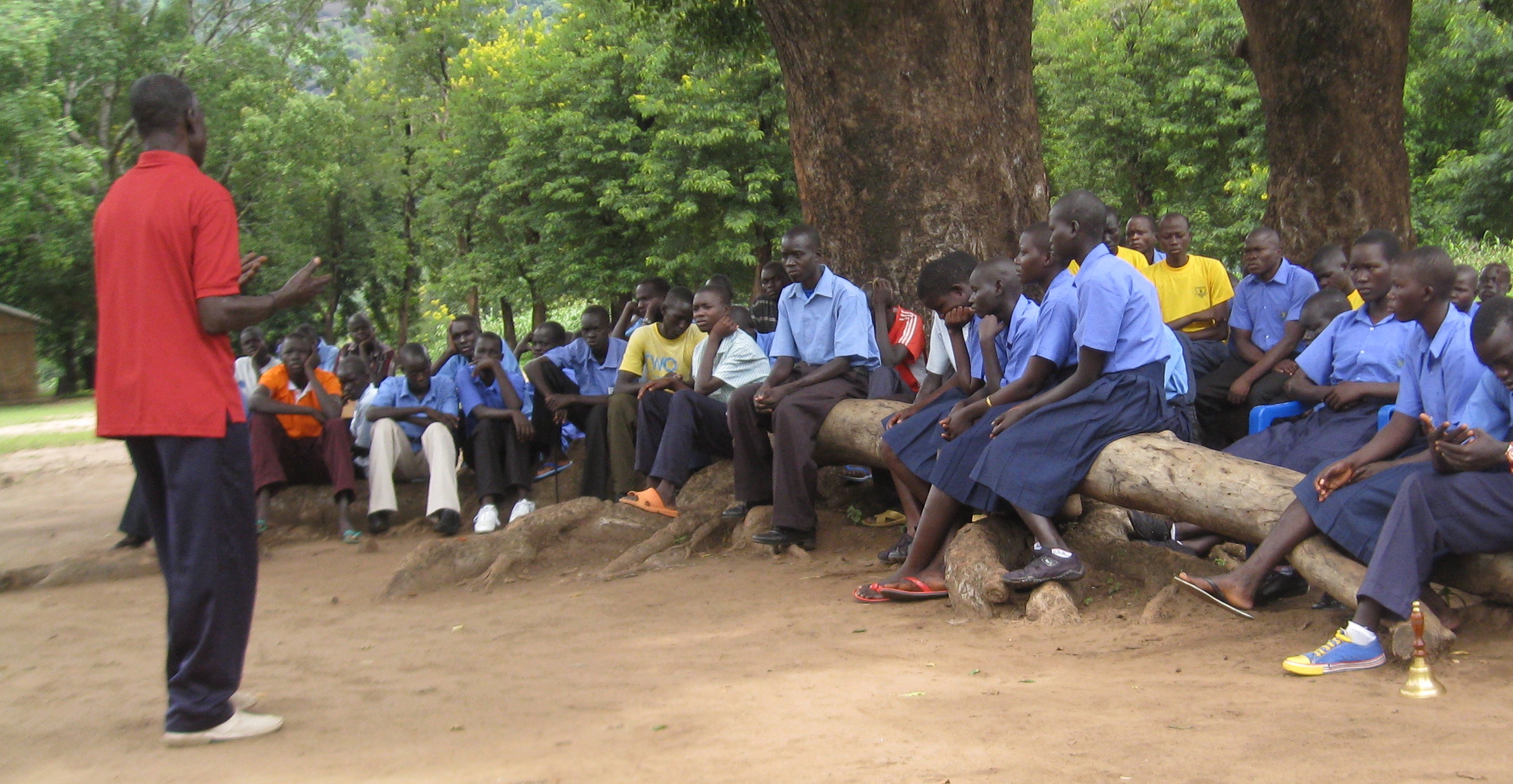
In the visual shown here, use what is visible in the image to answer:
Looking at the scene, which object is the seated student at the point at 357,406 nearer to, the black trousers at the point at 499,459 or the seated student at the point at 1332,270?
the black trousers at the point at 499,459

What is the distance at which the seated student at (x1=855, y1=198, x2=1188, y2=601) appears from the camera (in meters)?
5.19

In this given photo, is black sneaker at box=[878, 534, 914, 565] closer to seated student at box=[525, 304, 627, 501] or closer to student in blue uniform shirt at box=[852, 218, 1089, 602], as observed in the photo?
student in blue uniform shirt at box=[852, 218, 1089, 602]

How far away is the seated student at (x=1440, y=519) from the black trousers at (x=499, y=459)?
5533mm

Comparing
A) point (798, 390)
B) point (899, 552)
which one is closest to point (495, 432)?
point (798, 390)

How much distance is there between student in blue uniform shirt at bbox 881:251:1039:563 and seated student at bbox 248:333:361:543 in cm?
418

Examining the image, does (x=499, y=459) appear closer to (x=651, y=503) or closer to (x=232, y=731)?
(x=651, y=503)

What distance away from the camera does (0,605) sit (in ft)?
22.4

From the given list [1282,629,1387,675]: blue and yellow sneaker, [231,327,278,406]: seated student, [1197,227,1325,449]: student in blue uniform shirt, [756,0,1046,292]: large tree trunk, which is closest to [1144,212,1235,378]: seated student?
[1197,227,1325,449]: student in blue uniform shirt

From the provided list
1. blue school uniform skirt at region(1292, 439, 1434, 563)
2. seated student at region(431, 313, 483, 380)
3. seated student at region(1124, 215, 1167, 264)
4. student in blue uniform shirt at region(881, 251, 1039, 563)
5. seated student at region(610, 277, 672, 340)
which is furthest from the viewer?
seated student at region(431, 313, 483, 380)

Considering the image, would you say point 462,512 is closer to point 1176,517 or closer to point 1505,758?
point 1176,517

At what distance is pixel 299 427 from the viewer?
8.73 m

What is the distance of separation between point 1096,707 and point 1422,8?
1996 centimetres

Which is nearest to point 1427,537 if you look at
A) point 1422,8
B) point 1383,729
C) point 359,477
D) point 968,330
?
point 1383,729

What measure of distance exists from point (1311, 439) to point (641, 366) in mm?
4319
